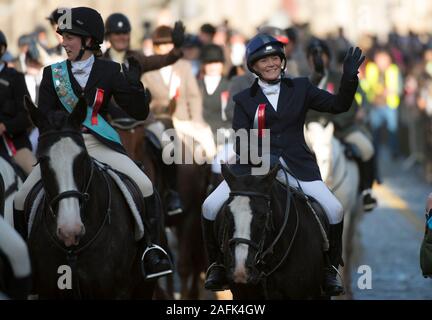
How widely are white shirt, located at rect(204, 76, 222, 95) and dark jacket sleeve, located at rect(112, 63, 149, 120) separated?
23.1 ft

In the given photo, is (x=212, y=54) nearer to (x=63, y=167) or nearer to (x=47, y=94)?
(x=47, y=94)

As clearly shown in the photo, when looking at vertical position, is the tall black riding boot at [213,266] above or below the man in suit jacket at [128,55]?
below

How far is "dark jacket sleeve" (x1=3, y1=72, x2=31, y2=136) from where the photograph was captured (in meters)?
15.2

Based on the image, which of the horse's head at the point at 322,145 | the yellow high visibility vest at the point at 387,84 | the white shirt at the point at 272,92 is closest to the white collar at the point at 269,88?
the white shirt at the point at 272,92

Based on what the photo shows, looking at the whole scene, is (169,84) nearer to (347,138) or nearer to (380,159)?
(347,138)

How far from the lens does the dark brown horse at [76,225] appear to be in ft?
37.0

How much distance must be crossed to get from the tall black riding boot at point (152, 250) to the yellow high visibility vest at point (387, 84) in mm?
26477

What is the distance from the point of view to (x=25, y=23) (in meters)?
46.3

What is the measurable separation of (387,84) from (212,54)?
19.3 metres

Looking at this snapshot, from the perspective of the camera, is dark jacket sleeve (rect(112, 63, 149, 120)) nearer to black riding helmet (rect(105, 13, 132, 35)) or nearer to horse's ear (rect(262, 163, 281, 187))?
horse's ear (rect(262, 163, 281, 187))

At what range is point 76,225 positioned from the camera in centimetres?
1114

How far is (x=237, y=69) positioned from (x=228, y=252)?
9.12 meters

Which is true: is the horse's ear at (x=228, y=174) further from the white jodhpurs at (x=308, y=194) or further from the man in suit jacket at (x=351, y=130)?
the man in suit jacket at (x=351, y=130)
